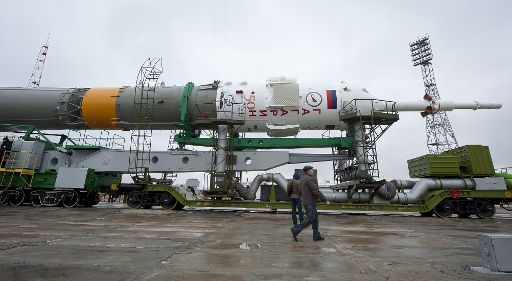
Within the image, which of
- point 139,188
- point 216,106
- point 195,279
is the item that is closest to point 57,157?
point 139,188

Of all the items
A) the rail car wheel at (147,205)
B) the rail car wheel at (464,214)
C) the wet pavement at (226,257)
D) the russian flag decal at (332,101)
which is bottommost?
the wet pavement at (226,257)

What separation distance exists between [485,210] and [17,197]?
22.1 m

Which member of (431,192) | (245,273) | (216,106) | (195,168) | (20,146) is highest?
(216,106)

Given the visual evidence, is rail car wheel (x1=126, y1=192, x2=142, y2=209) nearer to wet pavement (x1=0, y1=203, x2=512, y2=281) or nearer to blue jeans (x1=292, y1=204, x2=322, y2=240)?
wet pavement (x1=0, y1=203, x2=512, y2=281)

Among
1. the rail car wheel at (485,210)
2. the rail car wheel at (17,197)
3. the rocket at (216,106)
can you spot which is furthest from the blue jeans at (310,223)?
the rail car wheel at (17,197)

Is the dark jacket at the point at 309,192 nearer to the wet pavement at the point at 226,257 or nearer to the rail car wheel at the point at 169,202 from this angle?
the wet pavement at the point at 226,257

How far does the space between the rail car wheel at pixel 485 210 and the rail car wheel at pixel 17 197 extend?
2148 centimetres

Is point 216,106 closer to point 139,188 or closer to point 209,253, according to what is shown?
point 139,188

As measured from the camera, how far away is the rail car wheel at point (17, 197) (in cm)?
1683

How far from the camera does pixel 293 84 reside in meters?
15.8

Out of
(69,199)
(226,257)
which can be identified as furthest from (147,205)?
(226,257)

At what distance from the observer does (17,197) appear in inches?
663

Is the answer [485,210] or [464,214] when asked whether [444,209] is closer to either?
[464,214]

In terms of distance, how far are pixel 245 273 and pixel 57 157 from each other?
666 inches
